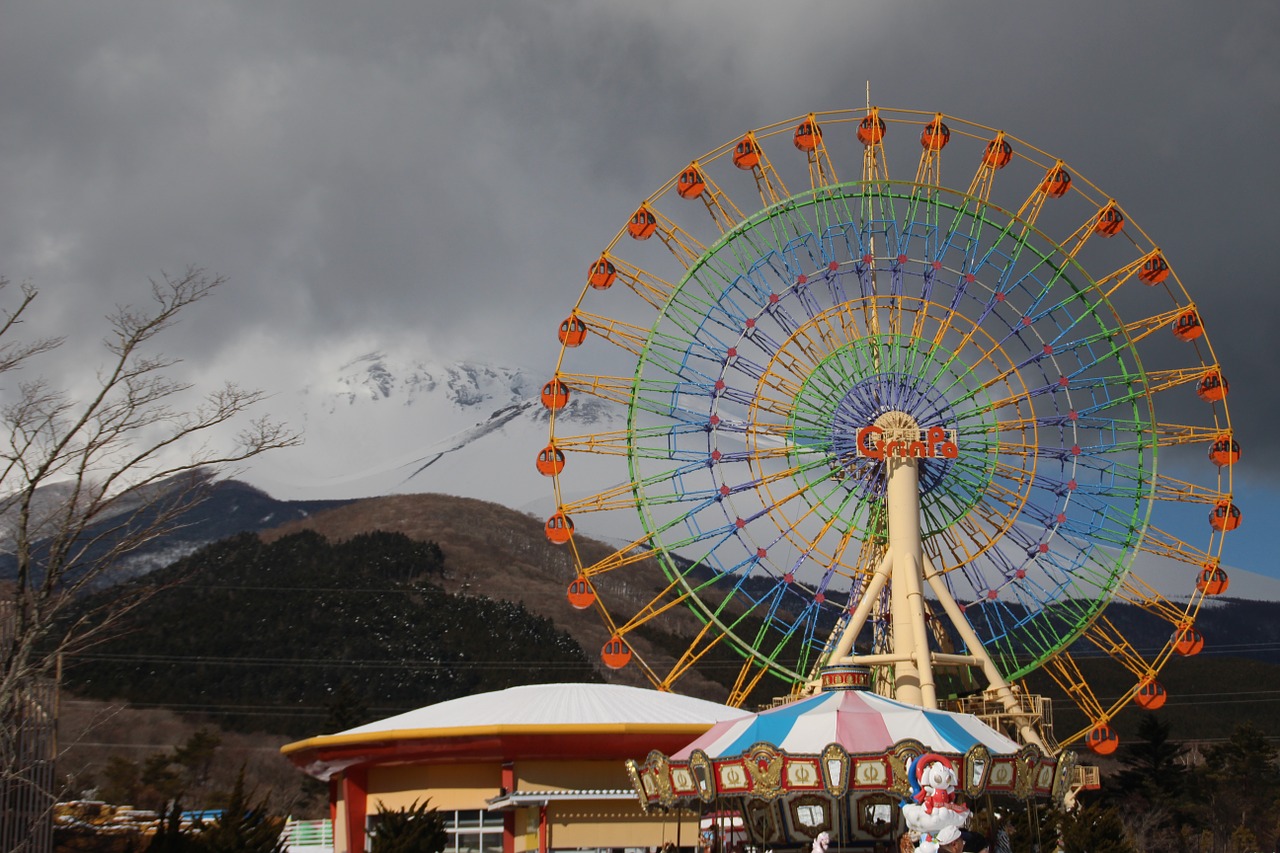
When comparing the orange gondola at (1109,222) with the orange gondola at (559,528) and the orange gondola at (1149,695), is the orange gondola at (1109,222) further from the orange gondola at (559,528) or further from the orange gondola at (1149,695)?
the orange gondola at (559,528)

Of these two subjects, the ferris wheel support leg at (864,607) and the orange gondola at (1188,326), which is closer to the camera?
the ferris wheel support leg at (864,607)

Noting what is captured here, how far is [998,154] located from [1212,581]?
43.8ft

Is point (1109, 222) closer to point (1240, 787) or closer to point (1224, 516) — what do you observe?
point (1224, 516)

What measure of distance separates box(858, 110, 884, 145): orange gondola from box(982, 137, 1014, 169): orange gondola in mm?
3118

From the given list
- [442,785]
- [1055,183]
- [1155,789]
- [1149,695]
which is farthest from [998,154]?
[1155,789]

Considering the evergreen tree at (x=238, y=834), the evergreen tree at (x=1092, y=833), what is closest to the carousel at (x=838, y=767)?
the evergreen tree at (x=1092, y=833)

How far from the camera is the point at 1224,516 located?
1604 inches

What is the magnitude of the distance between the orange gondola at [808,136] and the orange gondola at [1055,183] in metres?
6.60

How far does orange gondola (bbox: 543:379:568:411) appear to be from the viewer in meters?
39.8

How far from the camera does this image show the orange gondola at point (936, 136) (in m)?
42.4

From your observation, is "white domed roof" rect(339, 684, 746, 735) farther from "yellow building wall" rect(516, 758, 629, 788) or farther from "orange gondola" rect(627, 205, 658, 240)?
"orange gondola" rect(627, 205, 658, 240)

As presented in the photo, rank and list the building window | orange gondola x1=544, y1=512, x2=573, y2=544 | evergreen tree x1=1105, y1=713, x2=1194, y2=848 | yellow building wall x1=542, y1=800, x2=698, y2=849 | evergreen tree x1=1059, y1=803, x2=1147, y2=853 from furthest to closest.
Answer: evergreen tree x1=1105, y1=713, x2=1194, y2=848, orange gondola x1=544, y1=512, x2=573, y2=544, the building window, yellow building wall x1=542, y1=800, x2=698, y2=849, evergreen tree x1=1059, y1=803, x2=1147, y2=853

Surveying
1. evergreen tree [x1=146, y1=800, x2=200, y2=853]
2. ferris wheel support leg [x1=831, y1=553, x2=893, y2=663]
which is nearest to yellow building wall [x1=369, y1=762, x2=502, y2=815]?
ferris wheel support leg [x1=831, y1=553, x2=893, y2=663]

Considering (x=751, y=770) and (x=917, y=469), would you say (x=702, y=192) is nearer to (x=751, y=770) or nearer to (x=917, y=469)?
(x=917, y=469)
